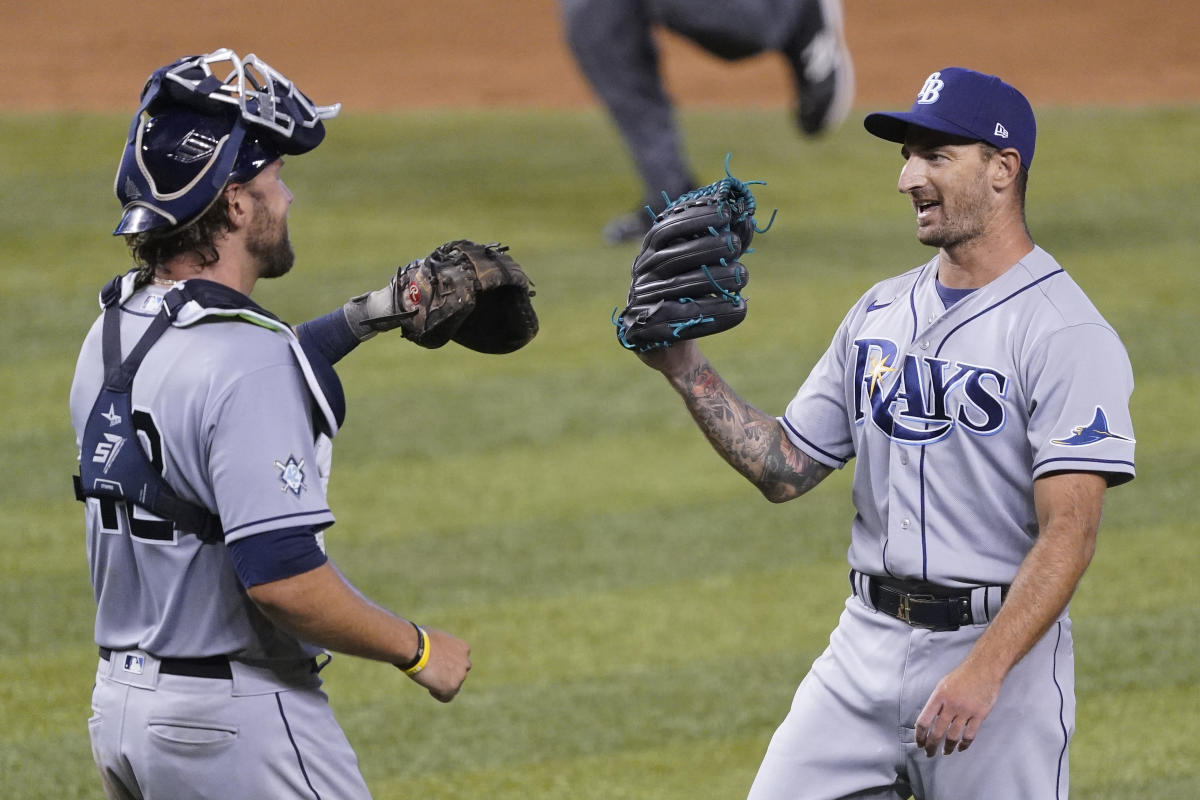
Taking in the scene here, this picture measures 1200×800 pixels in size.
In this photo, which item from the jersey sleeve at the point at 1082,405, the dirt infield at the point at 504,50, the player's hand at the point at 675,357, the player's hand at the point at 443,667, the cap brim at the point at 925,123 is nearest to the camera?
the player's hand at the point at 443,667

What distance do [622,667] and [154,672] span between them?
3.28m

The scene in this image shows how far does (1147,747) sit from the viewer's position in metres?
5.31

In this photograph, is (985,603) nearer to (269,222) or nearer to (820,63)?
(269,222)

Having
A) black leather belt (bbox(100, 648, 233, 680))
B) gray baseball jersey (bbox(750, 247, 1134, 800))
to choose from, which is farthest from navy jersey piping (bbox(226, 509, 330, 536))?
gray baseball jersey (bbox(750, 247, 1134, 800))

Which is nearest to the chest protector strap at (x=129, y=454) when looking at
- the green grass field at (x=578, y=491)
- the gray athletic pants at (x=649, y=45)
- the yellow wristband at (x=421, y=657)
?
the yellow wristband at (x=421, y=657)

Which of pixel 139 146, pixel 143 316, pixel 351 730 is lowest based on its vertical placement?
pixel 351 730

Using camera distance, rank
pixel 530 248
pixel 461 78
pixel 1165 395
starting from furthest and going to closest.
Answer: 1. pixel 461 78
2. pixel 530 248
3. pixel 1165 395

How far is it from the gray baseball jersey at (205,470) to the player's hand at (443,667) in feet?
0.88

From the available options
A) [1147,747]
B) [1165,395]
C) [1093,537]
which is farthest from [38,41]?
[1093,537]

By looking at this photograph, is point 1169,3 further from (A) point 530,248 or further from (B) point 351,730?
(B) point 351,730

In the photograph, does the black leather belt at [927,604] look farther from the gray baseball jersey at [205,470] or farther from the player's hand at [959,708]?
the gray baseball jersey at [205,470]

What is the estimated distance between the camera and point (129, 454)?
285 cm

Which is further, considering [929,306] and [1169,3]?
[1169,3]

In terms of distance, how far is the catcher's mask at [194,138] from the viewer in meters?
2.90
